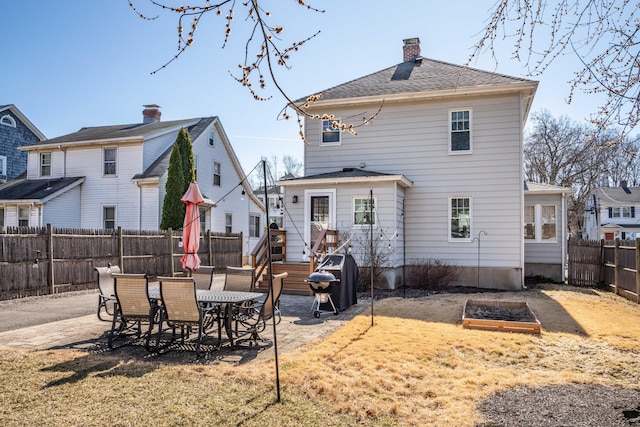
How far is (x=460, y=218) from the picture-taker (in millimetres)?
15023

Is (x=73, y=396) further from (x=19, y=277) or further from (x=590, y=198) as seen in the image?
(x=590, y=198)

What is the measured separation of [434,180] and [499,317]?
705 centimetres

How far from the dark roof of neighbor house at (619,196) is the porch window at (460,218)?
32.9 metres

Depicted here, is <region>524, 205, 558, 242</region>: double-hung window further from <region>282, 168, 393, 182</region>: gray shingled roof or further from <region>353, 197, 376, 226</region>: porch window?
<region>353, 197, 376, 226</region>: porch window

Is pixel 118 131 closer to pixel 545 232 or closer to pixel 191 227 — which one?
pixel 191 227

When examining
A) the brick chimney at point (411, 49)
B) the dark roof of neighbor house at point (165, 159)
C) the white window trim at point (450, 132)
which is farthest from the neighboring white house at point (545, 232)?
the dark roof of neighbor house at point (165, 159)

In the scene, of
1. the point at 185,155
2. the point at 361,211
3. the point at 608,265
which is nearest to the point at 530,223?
the point at 608,265

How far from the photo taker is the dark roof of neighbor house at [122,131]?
71.4ft

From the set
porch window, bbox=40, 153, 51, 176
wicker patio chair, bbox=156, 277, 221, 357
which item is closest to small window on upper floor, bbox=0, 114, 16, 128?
porch window, bbox=40, 153, 51, 176

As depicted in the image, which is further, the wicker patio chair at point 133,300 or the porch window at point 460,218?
the porch window at point 460,218

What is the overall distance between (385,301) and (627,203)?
4055 centimetres

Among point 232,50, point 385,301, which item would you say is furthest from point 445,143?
point 232,50

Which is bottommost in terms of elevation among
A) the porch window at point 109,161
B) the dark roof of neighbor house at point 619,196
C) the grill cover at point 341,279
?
the grill cover at point 341,279

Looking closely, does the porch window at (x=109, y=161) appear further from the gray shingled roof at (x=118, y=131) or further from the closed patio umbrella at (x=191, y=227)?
the closed patio umbrella at (x=191, y=227)
